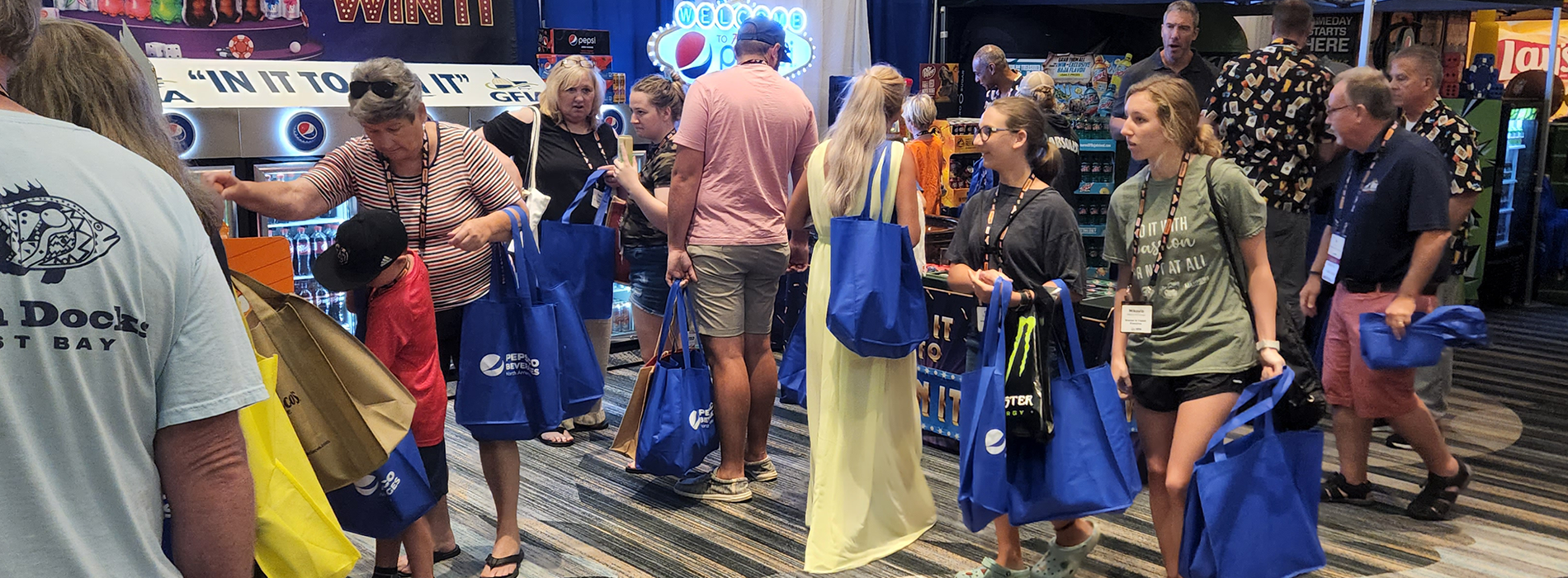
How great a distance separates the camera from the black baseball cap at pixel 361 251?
104 inches

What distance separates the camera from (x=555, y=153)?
4625 millimetres

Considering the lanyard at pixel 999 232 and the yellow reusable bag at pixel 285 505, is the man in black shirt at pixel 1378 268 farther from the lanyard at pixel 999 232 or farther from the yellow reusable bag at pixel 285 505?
the yellow reusable bag at pixel 285 505

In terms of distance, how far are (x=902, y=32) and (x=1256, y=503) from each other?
20.1 feet

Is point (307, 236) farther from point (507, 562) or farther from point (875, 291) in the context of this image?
point (875, 291)

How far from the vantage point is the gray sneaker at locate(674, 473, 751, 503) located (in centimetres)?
415

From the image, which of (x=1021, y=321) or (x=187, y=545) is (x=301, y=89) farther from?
(x=187, y=545)

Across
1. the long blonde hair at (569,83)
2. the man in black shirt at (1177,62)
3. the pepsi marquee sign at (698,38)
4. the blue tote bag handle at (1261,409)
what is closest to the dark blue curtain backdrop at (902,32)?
the pepsi marquee sign at (698,38)

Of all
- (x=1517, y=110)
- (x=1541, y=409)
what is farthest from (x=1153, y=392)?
(x=1517, y=110)

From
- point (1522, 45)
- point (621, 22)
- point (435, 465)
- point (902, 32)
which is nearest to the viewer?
point (435, 465)

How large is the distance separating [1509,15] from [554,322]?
1114 centimetres

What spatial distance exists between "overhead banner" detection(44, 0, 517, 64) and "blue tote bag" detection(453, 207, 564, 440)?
269cm

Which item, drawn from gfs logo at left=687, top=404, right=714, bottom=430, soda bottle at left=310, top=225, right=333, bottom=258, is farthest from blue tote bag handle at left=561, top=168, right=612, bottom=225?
soda bottle at left=310, top=225, right=333, bottom=258

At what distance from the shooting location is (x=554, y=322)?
125 inches

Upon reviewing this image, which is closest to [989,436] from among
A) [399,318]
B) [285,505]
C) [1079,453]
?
[1079,453]
